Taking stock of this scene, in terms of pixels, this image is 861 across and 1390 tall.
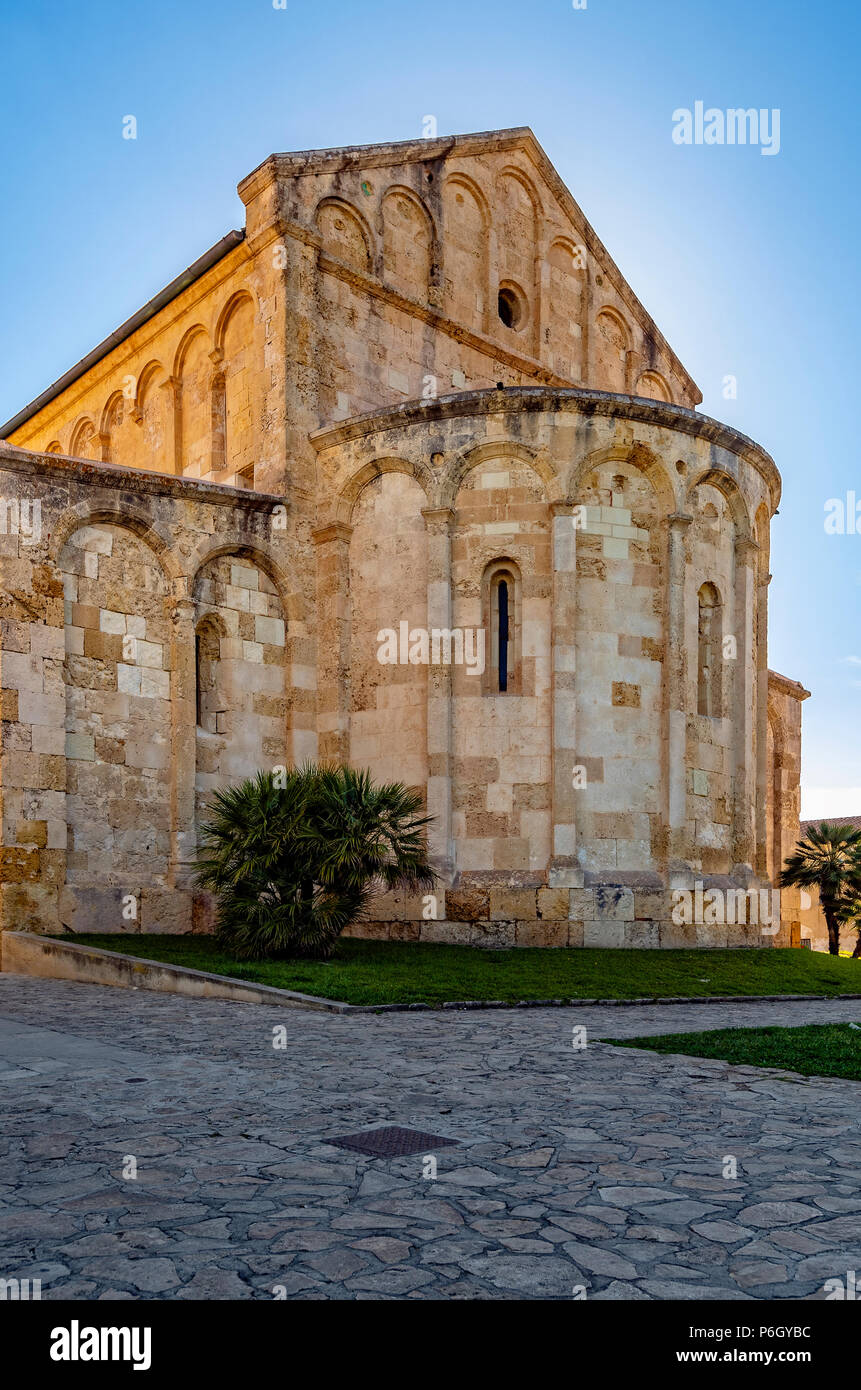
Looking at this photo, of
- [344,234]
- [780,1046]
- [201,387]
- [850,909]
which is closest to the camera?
[780,1046]

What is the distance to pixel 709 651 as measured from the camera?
68.1 feet

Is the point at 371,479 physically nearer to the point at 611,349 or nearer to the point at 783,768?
the point at 611,349

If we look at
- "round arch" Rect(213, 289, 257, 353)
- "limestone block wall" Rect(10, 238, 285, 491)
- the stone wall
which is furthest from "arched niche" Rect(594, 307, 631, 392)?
the stone wall

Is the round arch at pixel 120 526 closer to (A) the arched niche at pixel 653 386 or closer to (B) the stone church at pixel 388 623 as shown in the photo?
(B) the stone church at pixel 388 623

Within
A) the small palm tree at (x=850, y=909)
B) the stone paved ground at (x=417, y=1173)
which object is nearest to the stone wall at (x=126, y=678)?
the stone paved ground at (x=417, y=1173)

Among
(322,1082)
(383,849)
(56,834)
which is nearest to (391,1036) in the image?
(322,1082)

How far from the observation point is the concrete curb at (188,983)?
1180cm

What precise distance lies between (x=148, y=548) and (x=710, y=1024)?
11.9 m

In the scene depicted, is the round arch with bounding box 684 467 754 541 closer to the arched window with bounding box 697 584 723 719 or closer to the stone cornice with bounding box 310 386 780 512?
the stone cornice with bounding box 310 386 780 512

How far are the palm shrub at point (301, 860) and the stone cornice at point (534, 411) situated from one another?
739 centimetres

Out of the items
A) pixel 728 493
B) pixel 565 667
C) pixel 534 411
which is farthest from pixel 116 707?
pixel 728 493

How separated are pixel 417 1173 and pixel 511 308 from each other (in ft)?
77.2
